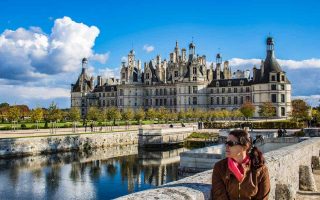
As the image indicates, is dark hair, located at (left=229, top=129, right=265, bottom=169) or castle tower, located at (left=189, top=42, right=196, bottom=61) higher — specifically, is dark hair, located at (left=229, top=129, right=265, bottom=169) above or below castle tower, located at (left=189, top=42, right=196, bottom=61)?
below

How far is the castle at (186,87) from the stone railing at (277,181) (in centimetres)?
5245

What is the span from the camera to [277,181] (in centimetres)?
765

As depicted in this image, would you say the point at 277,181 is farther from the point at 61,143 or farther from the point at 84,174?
the point at 61,143

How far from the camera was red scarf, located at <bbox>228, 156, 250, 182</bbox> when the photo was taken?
3.47 m

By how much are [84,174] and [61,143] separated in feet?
32.3

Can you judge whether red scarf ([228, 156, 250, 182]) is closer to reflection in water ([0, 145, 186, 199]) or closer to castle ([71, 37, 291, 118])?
reflection in water ([0, 145, 186, 199])

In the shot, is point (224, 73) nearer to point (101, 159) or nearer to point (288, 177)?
point (101, 159)

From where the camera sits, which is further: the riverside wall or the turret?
the turret

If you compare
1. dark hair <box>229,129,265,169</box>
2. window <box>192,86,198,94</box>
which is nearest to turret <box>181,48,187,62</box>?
window <box>192,86,198,94</box>

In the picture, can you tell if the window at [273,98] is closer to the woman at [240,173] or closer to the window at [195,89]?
the window at [195,89]

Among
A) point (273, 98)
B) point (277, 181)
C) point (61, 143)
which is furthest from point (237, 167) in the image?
point (273, 98)

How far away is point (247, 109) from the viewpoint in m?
52.9

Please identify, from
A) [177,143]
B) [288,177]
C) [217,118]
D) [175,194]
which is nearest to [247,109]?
[217,118]

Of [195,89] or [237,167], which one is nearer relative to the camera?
[237,167]
